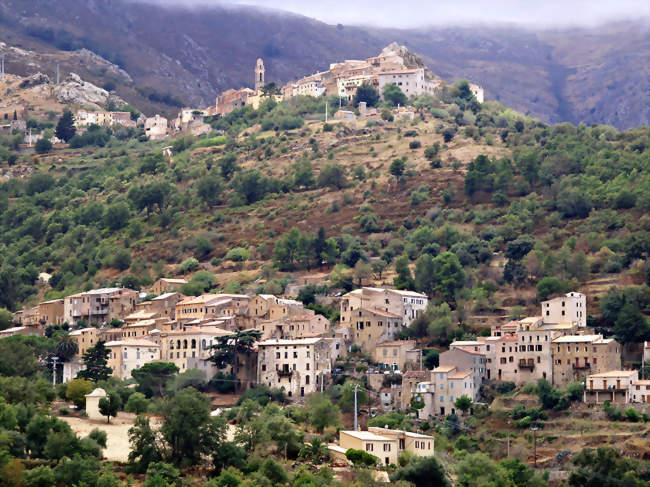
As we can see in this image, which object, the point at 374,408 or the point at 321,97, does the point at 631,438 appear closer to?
the point at 374,408

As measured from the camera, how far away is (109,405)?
247 ft

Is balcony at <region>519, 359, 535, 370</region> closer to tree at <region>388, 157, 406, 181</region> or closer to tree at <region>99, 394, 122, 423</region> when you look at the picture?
tree at <region>99, 394, 122, 423</region>

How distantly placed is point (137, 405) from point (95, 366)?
28.6 ft

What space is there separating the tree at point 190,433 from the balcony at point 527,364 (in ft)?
67.0

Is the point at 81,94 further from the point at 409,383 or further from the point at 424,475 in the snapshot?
the point at 424,475

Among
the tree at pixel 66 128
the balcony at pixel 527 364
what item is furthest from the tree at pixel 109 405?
the tree at pixel 66 128

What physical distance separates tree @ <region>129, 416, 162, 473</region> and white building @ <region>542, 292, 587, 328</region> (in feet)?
91.1

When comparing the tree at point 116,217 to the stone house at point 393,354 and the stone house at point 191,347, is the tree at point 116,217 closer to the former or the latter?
the stone house at point 191,347

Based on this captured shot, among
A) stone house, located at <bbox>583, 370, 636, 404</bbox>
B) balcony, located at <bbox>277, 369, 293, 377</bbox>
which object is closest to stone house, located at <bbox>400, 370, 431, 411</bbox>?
balcony, located at <bbox>277, 369, 293, 377</bbox>

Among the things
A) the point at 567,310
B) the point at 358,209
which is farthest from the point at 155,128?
the point at 567,310

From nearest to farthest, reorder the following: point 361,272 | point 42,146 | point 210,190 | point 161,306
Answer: point 161,306, point 361,272, point 210,190, point 42,146

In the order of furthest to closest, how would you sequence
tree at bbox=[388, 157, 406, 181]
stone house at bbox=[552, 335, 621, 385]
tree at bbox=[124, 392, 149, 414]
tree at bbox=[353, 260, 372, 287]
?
tree at bbox=[388, 157, 406, 181]
tree at bbox=[353, 260, 372, 287]
stone house at bbox=[552, 335, 621, 385]
tree at bbox=[124, 392, 149, 414]

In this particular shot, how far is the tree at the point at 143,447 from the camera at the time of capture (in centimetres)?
6556

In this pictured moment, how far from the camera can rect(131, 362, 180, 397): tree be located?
272 feet
